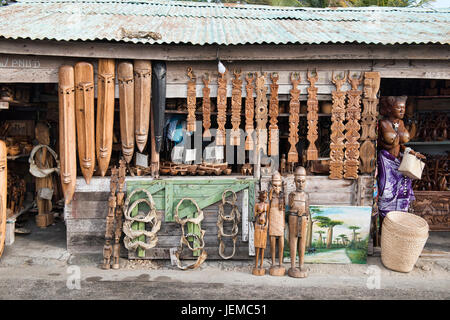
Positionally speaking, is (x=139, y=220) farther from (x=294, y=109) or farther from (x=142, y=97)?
(x=294, y=109)

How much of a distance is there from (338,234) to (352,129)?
1.71m

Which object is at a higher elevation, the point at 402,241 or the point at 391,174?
the point at 391,174

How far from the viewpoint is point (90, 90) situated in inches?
241

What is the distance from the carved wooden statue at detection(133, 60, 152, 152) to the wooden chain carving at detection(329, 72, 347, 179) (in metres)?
2.95

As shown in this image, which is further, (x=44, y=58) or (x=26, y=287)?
(x=44, y=58)

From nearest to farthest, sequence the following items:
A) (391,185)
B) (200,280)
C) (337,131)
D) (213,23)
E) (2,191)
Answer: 1. (200,280)
2. (2,191)
3. (337,131)
4. (391,185)
5. (213,23)

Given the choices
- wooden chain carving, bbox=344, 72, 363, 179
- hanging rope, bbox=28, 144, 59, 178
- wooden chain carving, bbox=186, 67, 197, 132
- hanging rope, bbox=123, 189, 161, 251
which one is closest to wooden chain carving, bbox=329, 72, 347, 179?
wooden chain carving, bbox=344, 72, 363, 179

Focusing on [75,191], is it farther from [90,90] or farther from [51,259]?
[90,90]

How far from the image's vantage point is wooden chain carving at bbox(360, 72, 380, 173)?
6.22 metres

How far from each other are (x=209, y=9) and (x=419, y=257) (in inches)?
250

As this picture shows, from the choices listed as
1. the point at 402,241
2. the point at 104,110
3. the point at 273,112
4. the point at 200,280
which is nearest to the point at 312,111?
the point at 273,112

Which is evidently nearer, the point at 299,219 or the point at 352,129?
the point at 299,219

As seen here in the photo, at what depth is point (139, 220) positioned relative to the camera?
6102 mm

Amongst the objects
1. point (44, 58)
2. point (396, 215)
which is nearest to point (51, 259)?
point (44, 58)
